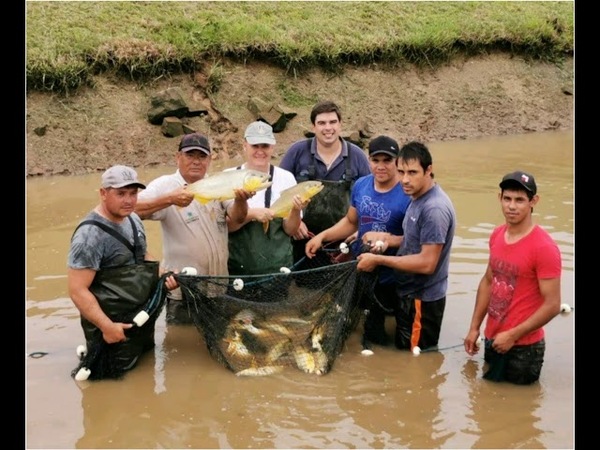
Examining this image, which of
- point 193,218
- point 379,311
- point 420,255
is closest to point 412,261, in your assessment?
point 420,255

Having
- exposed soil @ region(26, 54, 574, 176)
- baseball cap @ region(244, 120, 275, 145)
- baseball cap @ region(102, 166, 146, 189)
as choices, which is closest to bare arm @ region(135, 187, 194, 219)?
baseball cap @ region(102, 166, 146, 189)

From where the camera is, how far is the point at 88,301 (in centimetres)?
544

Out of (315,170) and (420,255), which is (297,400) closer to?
(420,255)

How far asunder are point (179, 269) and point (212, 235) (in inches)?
16.5

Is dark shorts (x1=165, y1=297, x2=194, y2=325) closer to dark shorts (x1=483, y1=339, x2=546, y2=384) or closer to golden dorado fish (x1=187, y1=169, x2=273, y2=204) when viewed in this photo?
golden dorado fish (x1=187, y1=169, x2=273, y2=204)

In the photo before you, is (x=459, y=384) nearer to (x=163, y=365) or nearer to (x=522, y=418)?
(x=522, y=418)

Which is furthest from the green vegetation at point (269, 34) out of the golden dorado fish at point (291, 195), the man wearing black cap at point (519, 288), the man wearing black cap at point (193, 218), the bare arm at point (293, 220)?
Answer: the man wearing black cap at point (519, 288)

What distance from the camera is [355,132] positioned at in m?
15.7

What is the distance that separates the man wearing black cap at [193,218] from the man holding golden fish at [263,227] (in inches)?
7.1

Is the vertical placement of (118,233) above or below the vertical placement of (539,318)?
above

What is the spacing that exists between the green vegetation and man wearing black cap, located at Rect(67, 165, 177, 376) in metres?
10.4

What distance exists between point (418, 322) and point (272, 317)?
4.12 ft

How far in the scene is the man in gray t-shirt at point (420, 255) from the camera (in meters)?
5.77

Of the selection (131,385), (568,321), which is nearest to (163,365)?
(131,385)
